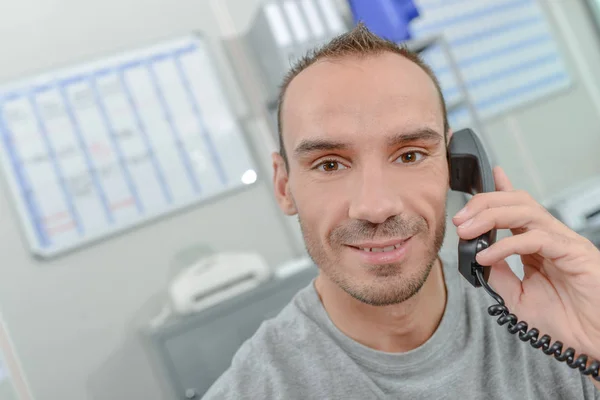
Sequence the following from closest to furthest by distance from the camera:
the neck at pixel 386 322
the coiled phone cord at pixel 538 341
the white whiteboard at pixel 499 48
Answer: the coiled phone cord at pixel 538 341
the neck at pixel 386 322
the white whiteboard at pixel 499 48

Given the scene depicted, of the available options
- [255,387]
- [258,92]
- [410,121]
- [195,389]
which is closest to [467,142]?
[410,121]

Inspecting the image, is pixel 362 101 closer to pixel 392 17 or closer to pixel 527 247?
pixel 527 247

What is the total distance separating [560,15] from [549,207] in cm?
110

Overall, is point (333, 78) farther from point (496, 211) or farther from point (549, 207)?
point (549, 207)

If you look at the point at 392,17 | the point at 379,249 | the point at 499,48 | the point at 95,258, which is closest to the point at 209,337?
the point at 95,258

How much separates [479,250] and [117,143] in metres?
1.36

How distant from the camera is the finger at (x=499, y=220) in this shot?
726mm

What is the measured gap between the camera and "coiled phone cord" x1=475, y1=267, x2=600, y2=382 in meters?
0.70

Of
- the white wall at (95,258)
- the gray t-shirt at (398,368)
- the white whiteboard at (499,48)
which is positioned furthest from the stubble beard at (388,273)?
the white whiteboard at (499,48)

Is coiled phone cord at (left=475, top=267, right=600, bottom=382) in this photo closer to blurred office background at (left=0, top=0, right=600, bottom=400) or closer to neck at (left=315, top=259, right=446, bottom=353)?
neck at (left=315, top=259, right=446, bottom=353)

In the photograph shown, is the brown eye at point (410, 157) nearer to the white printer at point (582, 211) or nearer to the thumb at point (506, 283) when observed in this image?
the thumb at point (506, 283)

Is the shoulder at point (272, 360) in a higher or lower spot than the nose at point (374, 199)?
lower

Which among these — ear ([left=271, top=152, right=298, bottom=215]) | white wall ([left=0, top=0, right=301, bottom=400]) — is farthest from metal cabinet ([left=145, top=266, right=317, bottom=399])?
ear ([left=271, top=152, right=298, bottom=215])

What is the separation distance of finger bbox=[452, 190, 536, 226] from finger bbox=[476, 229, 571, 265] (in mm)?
54
